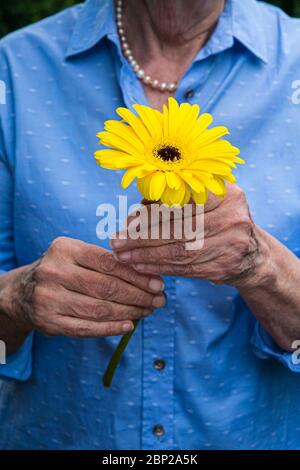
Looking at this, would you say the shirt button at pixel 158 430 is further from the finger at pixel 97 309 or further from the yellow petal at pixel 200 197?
the yellow petal at pixel 200 197

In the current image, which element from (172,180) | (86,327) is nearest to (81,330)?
(86,327)

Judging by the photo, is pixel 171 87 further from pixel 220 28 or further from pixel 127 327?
pixel 127 327

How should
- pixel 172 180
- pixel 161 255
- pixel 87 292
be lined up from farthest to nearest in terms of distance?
pixel 87 292 < pixel 161 255 < pixel 172 180

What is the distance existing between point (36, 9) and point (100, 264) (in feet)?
9.20

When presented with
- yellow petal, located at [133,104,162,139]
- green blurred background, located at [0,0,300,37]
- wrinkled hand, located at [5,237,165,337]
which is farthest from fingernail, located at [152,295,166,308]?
green blurred background, located at [0,0,300,37]

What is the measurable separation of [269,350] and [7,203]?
59 centimetres

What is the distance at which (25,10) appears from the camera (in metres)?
3.72

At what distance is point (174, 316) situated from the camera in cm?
143

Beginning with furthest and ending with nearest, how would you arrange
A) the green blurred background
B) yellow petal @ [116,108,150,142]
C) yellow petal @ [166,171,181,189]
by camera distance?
the green blurred background → yellow petal @ [116,108,150,142] → yellow petal @ [166,171,181,189]

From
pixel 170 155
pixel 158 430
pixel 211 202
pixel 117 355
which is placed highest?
pixel 170 155

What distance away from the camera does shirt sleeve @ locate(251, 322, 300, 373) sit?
140cm

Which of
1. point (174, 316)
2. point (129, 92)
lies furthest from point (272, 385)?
point (129, 92)

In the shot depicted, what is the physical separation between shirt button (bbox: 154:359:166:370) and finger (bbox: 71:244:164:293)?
0.82ft

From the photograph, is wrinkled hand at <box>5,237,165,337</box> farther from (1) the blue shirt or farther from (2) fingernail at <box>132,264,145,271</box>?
(1) the blue shirt
